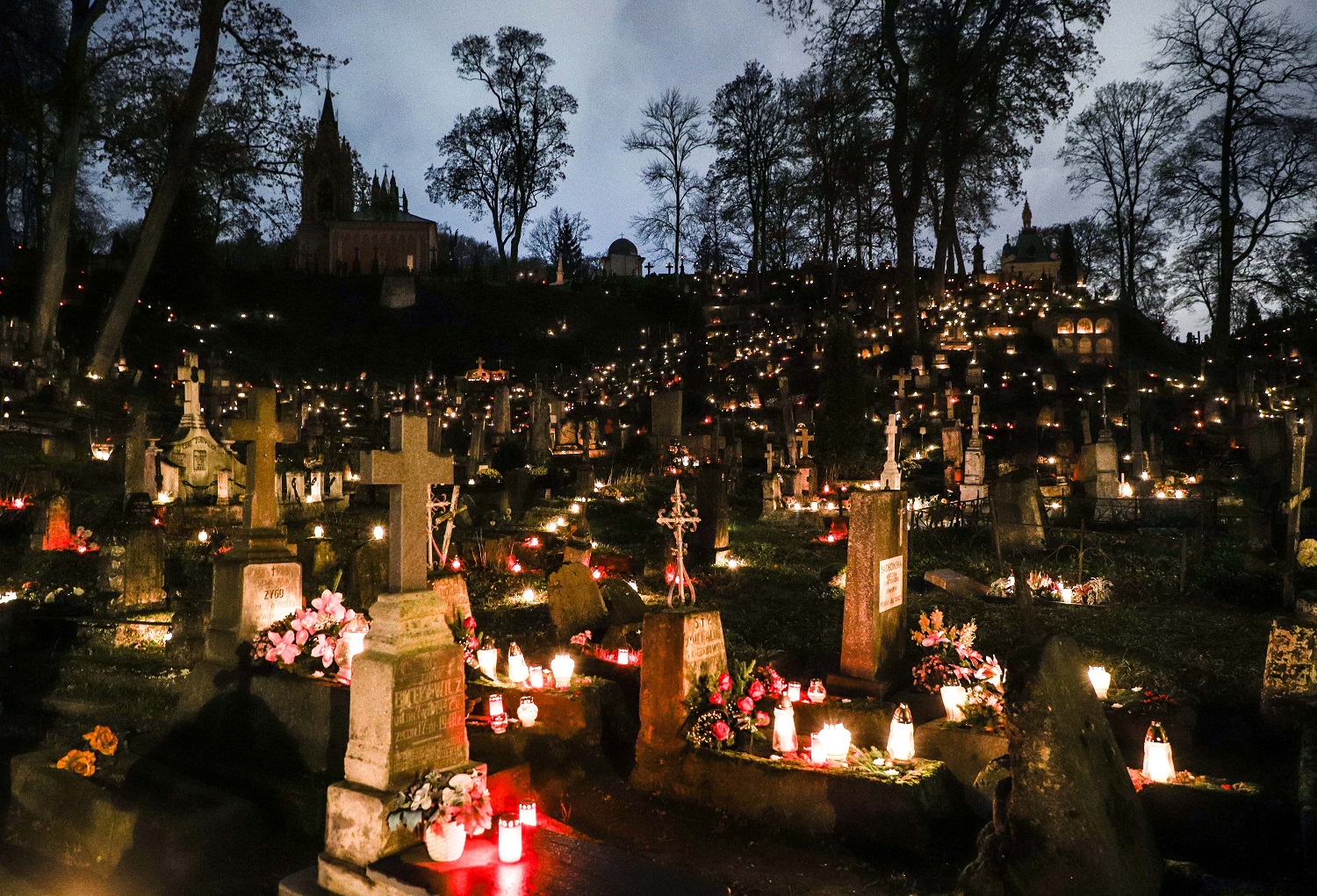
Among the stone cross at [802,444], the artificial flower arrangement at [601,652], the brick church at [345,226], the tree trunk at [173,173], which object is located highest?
the brick church at [345,226]

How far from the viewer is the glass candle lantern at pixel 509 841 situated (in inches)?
185

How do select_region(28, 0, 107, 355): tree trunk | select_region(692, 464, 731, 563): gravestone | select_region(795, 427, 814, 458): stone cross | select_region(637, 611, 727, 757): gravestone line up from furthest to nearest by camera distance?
1. select_region(28, 0, 107, 355): tree trunk
2. select_region(795, 427, 814, 458): stone cross
3. select_region(692, 464, 731, 563): gravestone
4. select_region(637, 611, 727, 757): gravestone

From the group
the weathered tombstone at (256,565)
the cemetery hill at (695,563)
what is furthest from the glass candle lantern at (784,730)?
the weathered tombstone at (256,565)

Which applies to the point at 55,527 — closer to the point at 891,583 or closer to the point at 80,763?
the point at 80,763

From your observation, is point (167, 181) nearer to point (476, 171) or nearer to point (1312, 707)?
point (1312, 707)

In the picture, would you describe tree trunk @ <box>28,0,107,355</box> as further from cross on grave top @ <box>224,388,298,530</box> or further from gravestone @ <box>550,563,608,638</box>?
gravestone @ <box>550,563,608,638</box>

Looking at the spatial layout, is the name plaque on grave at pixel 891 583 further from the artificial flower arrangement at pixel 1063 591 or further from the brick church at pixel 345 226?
the brick church at pixel 345 226

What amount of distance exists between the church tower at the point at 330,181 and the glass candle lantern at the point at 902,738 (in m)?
64.5

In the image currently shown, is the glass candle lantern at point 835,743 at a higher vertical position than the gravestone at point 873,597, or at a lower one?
lower

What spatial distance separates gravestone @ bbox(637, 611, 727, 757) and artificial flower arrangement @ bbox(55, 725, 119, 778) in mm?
3552

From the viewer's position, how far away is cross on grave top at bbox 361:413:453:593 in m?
5.17

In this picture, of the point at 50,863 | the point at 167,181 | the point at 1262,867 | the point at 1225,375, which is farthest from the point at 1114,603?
the point at 1225,375

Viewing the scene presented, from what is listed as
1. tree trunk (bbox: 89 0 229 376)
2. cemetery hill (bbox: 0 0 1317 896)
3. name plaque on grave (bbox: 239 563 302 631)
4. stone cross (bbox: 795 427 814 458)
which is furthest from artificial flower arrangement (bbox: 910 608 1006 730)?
tree trunk (bbox: 89 0 229 376)

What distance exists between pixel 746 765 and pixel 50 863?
4373mm
